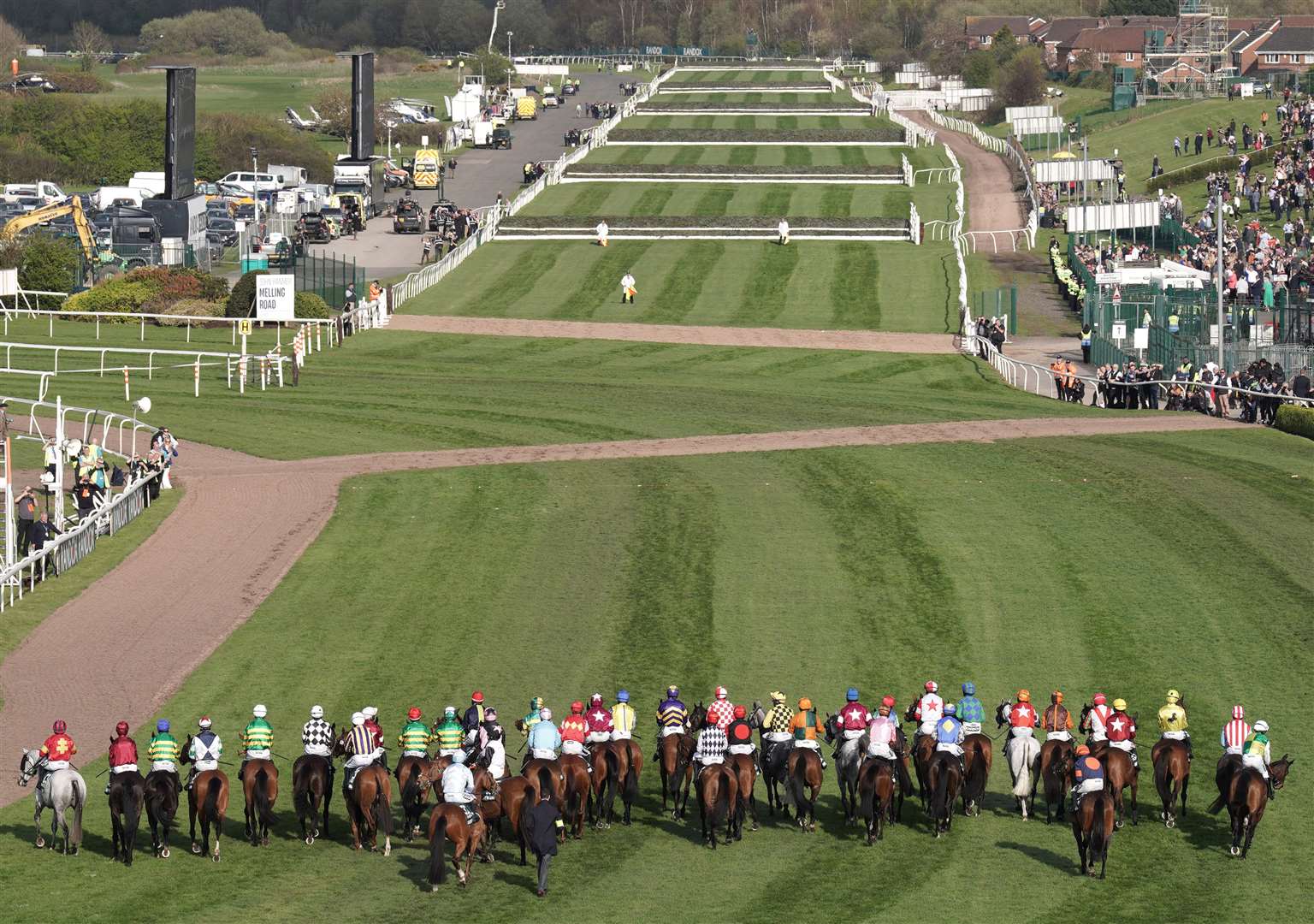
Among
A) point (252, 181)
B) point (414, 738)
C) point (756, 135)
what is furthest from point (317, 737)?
point (756, 135)

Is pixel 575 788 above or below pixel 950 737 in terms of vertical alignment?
below

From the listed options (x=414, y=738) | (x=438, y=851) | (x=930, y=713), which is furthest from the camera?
(x=930, y=713)

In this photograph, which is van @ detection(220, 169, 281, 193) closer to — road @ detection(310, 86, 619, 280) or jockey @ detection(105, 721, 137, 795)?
road @ detection(310, 86, 619, 280)

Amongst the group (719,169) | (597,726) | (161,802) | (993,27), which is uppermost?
(993,27)

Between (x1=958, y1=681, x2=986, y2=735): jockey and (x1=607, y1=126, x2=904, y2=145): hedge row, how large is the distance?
95194 mm

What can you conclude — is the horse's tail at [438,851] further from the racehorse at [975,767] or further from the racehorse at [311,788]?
the racehorse at [975,767]

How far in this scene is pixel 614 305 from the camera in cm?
7431

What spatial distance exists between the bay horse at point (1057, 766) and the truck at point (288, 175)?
88.8 metres

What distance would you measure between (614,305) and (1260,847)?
5202 centimetres

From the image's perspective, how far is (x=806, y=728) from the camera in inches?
977

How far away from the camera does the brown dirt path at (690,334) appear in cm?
6706

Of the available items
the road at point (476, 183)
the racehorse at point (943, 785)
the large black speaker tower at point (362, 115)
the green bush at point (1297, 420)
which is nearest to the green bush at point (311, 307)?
the road at point (476, 183)

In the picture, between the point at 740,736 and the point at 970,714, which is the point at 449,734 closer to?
the point at 740,736

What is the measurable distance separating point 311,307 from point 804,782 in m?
47.9
